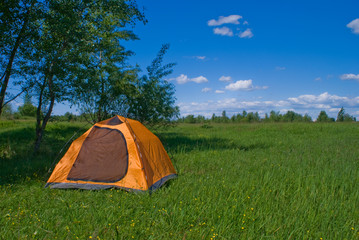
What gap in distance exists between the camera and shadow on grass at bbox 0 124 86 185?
7557 millimetres

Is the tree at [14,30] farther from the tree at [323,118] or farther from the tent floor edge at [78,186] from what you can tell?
the tree at [323,118]

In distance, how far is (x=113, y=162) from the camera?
6480mm

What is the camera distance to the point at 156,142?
7.68 meters

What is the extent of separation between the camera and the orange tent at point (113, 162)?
20.3ft

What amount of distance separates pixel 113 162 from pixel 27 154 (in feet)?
24.5

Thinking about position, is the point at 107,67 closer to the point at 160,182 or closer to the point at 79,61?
the point at 79,61

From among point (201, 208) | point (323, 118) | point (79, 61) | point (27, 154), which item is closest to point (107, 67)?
point (79, 61)

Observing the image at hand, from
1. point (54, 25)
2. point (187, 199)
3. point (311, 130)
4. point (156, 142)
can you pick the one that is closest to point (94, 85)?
point (54, 25)

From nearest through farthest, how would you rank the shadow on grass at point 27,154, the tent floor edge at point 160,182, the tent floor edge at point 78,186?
the tent floor edge at point 160,182, the tent floor edge at point 78,186, the shadow on grass at point 27,154

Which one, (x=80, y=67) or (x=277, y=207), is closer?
(x=277, y=207)

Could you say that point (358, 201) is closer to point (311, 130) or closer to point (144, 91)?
point (144, 91)

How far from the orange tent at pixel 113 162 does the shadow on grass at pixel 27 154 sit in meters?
0.48

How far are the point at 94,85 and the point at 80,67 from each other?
1.05m

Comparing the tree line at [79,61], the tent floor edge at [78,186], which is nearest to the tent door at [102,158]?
the tent floor edge at [78,186]
